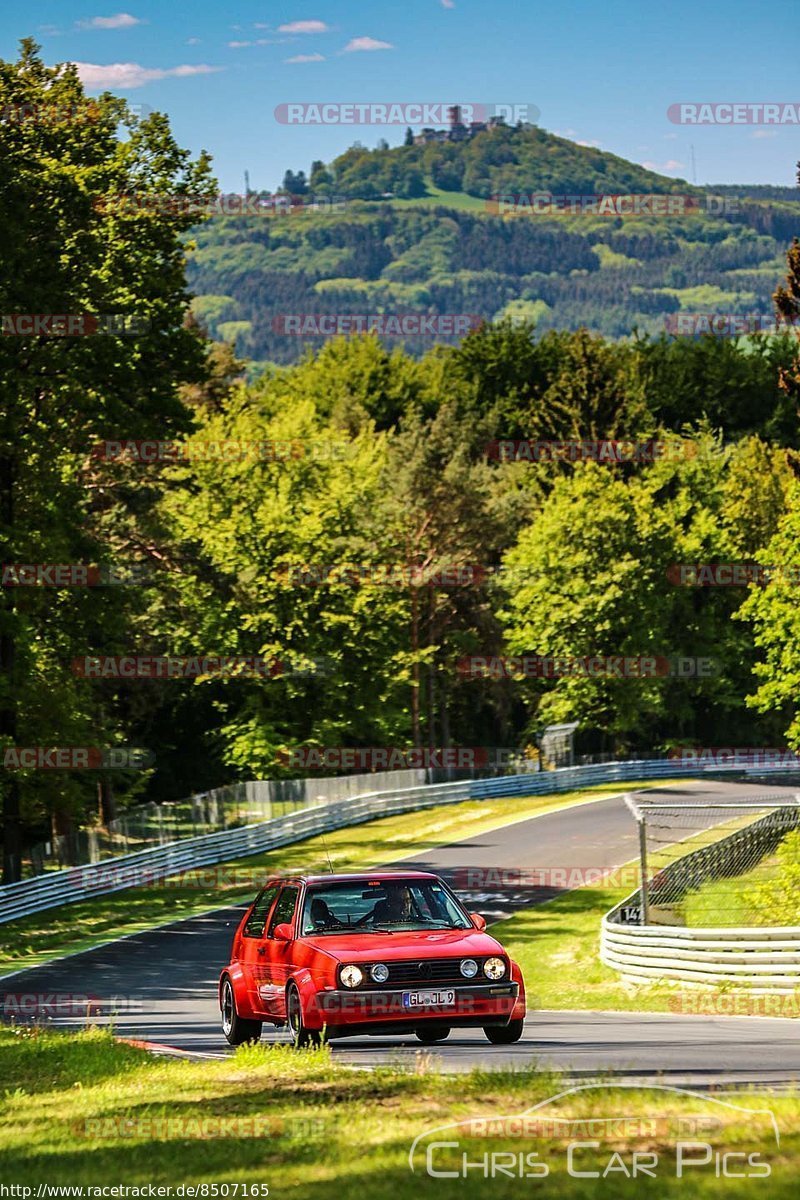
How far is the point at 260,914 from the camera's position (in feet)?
49.4

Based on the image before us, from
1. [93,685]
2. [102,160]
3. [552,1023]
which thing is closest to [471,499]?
[93,685]

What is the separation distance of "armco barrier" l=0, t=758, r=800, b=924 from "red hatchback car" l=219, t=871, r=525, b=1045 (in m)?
21.2

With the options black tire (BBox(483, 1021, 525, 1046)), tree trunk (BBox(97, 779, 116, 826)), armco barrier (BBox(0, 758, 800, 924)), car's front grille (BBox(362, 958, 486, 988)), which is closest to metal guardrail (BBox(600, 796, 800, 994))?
black tire (BBox(483, 1021, 525, 1046))

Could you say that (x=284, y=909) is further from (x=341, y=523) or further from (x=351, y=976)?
(x=341, y=523)

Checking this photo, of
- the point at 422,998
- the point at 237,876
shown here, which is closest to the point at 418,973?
the point at 422,998

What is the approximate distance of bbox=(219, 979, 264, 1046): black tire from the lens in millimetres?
14797

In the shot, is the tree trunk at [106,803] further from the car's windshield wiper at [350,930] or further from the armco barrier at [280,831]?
the car's windshield wiper at [350,930]

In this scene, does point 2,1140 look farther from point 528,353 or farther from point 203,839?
point 528,353

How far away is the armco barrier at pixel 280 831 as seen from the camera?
3625cm

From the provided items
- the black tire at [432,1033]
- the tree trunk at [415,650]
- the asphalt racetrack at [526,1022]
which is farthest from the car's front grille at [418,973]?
the tree trunk at [415,650]

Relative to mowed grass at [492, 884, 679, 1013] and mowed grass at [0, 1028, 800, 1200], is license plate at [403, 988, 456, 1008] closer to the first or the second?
mowed grass at [0, 1028, 800, 1200]

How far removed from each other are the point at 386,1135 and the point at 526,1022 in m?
10.9

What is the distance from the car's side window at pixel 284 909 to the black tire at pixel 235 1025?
0.96 metres

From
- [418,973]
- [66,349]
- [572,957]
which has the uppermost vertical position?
[66,349]
